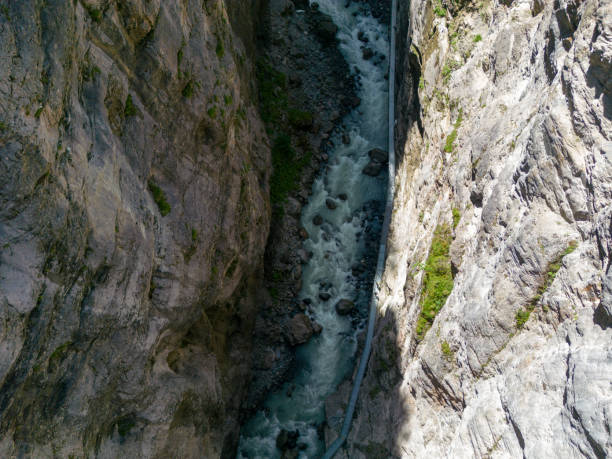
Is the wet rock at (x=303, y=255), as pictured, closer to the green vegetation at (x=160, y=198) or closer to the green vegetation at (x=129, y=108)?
the green vegetation at (x=160, y=198)

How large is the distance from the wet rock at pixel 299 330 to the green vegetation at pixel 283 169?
434cm

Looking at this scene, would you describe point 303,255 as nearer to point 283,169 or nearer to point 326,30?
point 283,169

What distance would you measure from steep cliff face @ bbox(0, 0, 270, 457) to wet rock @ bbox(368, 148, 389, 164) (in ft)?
20.0

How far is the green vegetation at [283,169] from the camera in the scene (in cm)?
1723

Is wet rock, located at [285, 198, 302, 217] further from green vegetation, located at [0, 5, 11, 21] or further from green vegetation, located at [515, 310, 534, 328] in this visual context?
green vegetation, located at [0, 5, 11, 21]

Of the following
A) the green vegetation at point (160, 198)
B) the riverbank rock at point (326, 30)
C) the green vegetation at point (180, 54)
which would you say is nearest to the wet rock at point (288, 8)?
the riverbank rock at point (326, 30)

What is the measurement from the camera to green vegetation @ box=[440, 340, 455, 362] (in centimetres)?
942

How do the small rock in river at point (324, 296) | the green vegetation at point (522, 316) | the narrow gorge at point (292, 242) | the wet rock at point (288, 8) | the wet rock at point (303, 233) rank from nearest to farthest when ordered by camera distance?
the narrow gorge at point (292, 242) → the green vegetation at point (522, 316) → the small rock in river at point (324, 296) → the wet rock at point (303, 233) → the wet rock at point (288, 8)

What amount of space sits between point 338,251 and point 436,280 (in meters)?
6.76

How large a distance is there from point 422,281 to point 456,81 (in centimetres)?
543

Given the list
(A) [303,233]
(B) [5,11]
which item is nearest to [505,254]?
(B) [5,11]

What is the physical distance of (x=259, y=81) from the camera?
17828 mm

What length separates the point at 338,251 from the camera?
17.3 m

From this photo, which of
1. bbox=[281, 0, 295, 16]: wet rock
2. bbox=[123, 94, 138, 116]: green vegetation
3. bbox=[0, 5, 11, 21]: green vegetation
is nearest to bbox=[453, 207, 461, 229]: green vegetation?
bbox=[123, 94, 138, 116]: green vegetation
